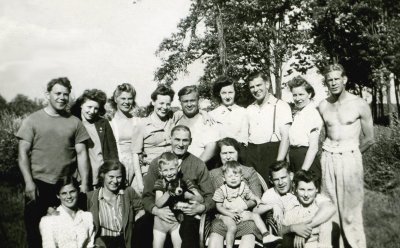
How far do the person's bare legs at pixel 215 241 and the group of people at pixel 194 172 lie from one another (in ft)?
0.03

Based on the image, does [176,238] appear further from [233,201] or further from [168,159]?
[168,159]

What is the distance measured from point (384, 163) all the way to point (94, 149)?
25.3 feet

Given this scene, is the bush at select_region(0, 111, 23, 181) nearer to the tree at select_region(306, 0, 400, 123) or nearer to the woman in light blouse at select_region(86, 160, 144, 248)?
the woman in light blouse at select_region(86, 160, 144, 248)

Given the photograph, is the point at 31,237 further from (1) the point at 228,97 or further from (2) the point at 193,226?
(1) the point at 228,97

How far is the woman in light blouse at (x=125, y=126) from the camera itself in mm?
5736

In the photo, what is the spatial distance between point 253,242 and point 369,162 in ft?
24.0

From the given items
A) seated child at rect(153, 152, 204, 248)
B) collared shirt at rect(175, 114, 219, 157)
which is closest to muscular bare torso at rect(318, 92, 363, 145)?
collared shirt at rect(175, 114, 219, 157)

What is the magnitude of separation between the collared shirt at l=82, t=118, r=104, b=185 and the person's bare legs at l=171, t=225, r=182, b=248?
1.37 meters

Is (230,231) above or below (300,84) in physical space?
below

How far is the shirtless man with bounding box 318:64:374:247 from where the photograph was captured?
5148 mm

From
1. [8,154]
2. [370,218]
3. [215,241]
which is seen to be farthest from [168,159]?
[8,154]

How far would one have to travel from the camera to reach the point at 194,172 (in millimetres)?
4918

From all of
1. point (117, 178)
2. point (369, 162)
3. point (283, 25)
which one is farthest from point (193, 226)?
point (283, 25)

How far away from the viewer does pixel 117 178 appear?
484 cm
